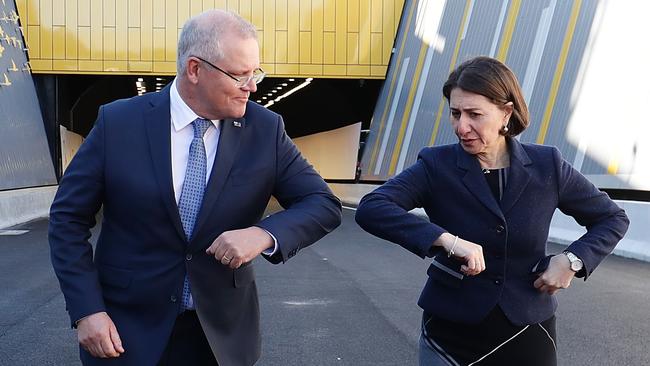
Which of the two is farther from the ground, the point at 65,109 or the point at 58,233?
the point at 58,233

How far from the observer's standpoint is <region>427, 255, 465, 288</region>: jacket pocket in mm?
2588

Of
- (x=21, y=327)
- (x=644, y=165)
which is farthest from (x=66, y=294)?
(x=644, y=165)

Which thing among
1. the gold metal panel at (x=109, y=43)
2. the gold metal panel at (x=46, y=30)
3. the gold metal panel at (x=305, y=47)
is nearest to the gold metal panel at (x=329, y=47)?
the gold metal panel at (x=305, y=47)

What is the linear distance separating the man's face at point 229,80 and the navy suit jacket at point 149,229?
6cm

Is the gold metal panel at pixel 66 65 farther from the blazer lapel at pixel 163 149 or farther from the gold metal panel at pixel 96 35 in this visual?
the blazer lapel at pixel 163 149

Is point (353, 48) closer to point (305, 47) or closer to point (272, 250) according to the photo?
point (305, 47)

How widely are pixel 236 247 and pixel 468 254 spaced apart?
0.73 metres

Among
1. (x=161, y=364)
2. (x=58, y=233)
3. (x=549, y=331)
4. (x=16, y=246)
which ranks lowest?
(x=16, y=246)

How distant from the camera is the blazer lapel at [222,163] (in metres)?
2.50

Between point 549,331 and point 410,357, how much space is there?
2.99 meters

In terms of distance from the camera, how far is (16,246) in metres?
12.8

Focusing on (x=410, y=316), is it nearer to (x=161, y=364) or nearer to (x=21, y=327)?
(x=21, y=327)

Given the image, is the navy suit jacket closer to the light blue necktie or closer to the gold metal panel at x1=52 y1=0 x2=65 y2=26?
the light blue necktie

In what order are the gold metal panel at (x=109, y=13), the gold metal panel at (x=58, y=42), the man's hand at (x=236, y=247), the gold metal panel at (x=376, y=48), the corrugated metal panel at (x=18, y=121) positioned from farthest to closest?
the gold metal panel at (x=376, y=48) → the gold metal panel at (x=109, y=13) → the gold metal panel at (x=58, y=42) → the corrugated metal panel at (x=18, y=121) → the man's hand at (x=236, y=247)
